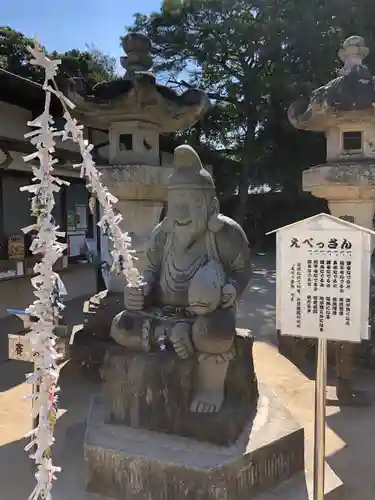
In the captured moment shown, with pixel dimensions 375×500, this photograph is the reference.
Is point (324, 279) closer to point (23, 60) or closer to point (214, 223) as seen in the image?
point (214, 223)

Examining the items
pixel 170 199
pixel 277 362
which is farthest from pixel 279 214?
pixel 170 199

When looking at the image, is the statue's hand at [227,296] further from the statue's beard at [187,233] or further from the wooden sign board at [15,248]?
the wooden sign board at [15,248]

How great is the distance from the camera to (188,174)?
341 centimetres

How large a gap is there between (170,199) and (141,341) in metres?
0.95

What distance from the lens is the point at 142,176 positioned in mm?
5184

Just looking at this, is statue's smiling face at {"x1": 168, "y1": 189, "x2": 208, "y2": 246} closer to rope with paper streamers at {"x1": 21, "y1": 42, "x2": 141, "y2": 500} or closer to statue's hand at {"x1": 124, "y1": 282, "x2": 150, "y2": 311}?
statue's hand at {"x1": 124, "y1": 282, "x2": 150, "y2": 311}

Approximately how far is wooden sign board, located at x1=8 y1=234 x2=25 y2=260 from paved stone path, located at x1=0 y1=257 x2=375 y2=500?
6.90 feet

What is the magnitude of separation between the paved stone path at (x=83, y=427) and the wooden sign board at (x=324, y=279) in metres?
1.37

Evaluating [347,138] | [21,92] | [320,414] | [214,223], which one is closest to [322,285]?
[320,414]

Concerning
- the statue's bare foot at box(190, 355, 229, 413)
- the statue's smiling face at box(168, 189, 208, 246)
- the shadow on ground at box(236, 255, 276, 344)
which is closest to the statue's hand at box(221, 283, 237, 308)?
the statue's bare foot at box(190, 355, 229, 413)

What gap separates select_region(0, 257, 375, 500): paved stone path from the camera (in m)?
3.32

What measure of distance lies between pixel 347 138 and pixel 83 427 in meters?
3.97

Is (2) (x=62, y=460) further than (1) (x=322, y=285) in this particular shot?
Yes

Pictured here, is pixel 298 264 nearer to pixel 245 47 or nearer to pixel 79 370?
pixel 79 370
